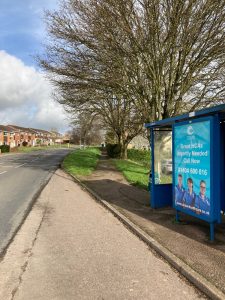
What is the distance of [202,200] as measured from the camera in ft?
24.5

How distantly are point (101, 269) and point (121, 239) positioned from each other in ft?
6.19

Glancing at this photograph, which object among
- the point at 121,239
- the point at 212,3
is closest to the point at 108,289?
the point at 121,239

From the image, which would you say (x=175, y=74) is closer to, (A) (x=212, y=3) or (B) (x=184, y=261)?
(A) (x=212, y=3)

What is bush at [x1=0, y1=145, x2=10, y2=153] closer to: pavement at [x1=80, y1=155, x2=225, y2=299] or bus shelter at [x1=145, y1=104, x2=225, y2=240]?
pavement at [x1=80, y1=155, x2=225, y2=299]

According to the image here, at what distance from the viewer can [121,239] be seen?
7.61 metres

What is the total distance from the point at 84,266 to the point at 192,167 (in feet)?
9.94

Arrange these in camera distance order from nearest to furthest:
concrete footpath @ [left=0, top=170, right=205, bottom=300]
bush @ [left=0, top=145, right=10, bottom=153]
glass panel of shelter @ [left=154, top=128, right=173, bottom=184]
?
concrete footpath @ [left=0, top=170, right=205, bottom=300], glass panel of shelter @ [left=154, top=128, right=173, bottom=184], bush @ [left=0, top=145, right=10, bottom=153]

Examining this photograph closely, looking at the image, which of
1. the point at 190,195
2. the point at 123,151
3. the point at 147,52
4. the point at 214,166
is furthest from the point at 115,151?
the point at 214,166

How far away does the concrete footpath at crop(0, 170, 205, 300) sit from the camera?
491 cm

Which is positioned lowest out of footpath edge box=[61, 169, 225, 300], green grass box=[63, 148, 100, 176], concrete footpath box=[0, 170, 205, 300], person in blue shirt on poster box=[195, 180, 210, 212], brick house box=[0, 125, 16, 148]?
concrete footpath box=[0, 170, 205, 300]

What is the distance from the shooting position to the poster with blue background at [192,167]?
7.30m

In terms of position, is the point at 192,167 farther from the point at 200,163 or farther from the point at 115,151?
the point at 115,151

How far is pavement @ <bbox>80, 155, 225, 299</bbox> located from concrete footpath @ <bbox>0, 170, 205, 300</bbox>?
0.31 m

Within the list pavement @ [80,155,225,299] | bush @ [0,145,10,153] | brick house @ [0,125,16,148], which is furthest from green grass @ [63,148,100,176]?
brick house @ [0,125,16,148]
